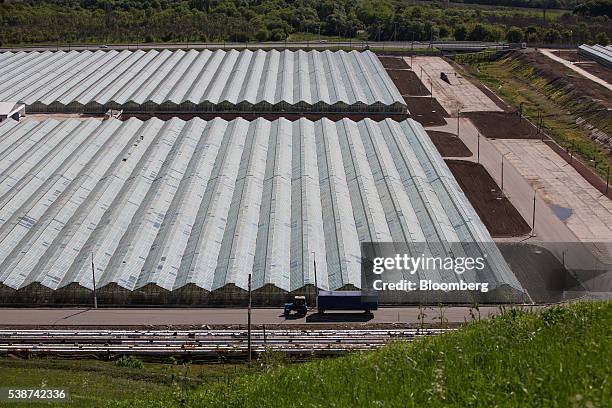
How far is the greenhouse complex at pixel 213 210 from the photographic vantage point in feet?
124

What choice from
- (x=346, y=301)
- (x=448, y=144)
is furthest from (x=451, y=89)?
(x=346, y=301)

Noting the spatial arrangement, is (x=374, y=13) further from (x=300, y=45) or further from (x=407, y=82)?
(x=407, y=82)

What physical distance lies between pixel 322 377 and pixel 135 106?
5855cm

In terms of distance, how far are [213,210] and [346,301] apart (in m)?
13.1

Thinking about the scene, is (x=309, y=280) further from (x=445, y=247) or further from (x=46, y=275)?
(x=46, y=275)

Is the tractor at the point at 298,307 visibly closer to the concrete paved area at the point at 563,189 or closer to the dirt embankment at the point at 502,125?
the concrete paved area at the point at 563,189

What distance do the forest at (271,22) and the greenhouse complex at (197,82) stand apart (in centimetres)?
2690

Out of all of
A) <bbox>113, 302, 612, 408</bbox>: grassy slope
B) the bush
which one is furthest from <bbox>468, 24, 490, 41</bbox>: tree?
<bbox>113, 302, 612, 408</bbox>: grassy slope

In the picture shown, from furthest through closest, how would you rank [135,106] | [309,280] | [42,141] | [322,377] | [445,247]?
[135,106], [42,141], [445,247], [309,280], [322,377]

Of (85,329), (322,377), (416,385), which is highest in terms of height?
(416,385)

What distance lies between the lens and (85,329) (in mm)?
35188

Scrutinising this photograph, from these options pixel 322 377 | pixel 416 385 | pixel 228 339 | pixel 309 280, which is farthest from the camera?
pixel 309 280

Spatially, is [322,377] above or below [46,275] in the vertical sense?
above

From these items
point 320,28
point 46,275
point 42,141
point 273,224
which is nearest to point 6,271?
point 46,275
